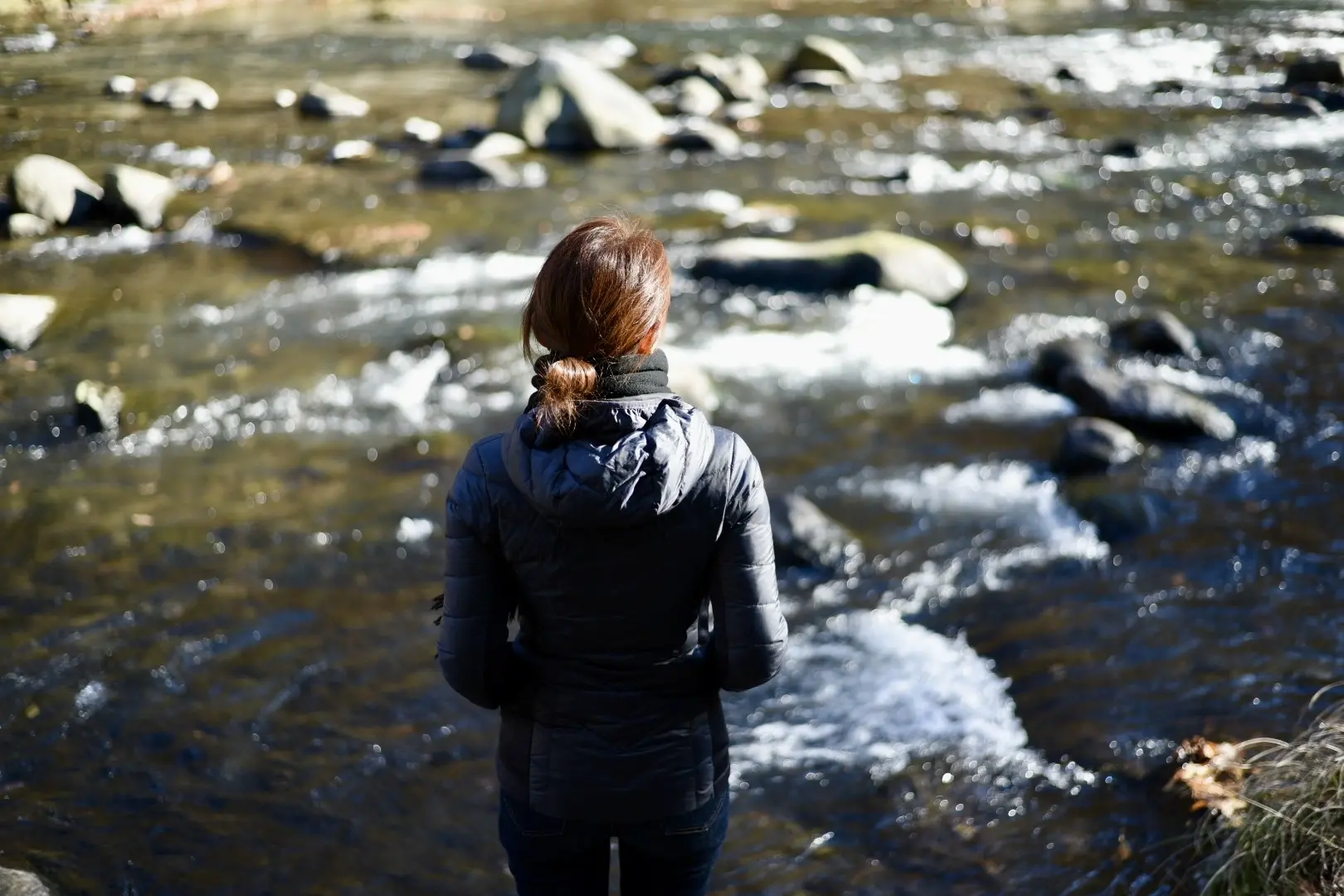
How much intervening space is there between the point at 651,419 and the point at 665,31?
78.4 ft

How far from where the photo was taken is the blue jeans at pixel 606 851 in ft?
9.24

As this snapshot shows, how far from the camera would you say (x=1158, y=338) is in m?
9.51

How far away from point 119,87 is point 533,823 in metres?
19.8

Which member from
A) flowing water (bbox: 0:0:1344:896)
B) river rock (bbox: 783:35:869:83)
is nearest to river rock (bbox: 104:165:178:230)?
flowing water (bbox: 0:0:1344:896)

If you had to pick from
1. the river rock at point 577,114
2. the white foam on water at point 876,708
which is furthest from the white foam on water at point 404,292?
the white foam on water at point 876,708

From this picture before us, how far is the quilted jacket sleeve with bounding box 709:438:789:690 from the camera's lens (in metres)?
2.66

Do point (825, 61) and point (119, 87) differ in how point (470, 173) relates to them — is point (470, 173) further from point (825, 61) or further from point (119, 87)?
point (119, 87)

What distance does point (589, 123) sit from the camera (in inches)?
623

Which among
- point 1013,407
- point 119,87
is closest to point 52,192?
point 119,87

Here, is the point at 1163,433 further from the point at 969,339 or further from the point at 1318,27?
the point at 1318,27

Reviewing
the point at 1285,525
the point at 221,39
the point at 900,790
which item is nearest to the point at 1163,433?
the point at 1285,525

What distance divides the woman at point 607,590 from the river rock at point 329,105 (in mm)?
16671

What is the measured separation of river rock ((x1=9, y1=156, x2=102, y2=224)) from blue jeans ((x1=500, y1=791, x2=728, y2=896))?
40.4ft

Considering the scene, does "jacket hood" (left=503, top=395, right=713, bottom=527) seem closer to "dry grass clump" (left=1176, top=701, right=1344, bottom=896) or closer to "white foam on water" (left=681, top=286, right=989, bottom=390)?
"dry grass clump" (left=1176, top=701, right=1344, bottom=896)
